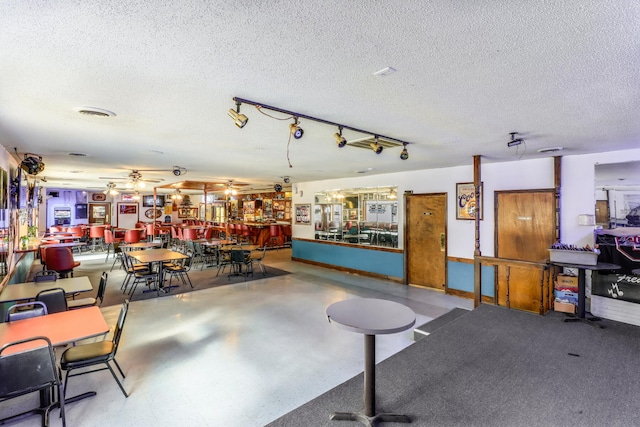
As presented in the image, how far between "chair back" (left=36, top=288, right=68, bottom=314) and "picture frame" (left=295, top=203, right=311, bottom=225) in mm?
6342

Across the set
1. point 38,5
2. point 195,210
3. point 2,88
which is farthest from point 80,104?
point 195,210

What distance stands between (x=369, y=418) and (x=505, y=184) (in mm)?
4731

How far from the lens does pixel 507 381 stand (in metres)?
2.32

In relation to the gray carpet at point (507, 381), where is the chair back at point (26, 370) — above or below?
above

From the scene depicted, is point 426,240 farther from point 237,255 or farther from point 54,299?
point 54,299

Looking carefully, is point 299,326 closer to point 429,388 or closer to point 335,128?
point 429,388

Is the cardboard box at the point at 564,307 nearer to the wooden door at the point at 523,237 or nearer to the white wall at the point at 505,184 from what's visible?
the wooden door at the point at 523,237

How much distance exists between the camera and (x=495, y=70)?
189cm

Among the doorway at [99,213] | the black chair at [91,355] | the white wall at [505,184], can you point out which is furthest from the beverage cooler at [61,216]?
the black chair at [91,355]

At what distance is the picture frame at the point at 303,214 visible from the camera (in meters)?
9.05

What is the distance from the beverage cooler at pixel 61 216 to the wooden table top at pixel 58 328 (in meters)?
14.0

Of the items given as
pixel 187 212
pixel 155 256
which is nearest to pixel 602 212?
pixel 155 256

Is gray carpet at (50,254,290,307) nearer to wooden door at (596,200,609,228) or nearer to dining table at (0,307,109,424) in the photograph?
dining table at (0,307,109,424)

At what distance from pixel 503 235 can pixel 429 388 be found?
3893 mm
